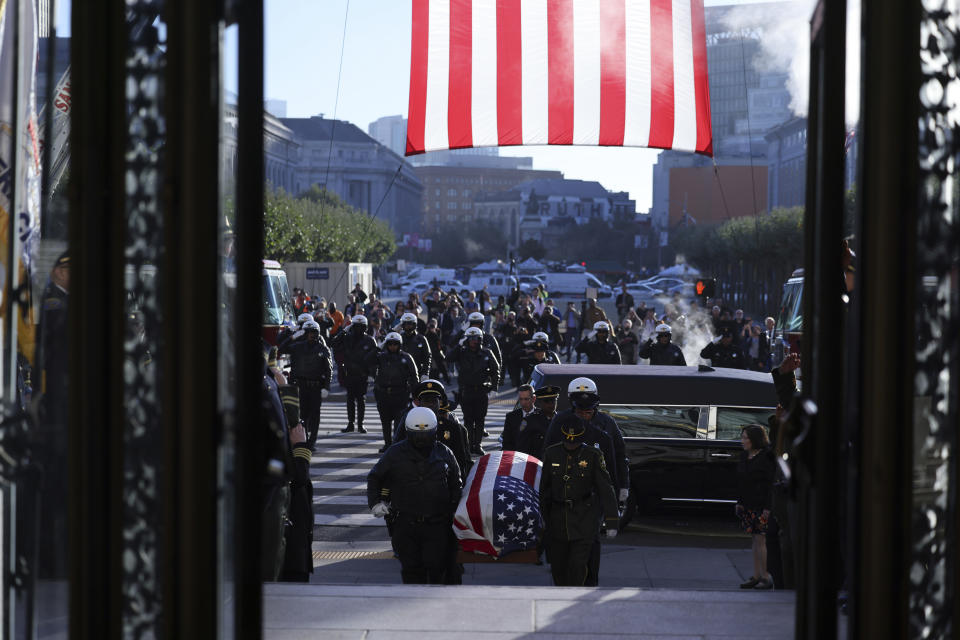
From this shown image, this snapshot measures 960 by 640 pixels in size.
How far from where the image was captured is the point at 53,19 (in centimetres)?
412

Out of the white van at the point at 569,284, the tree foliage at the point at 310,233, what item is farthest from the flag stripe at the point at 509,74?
the white van at the point at 569,284

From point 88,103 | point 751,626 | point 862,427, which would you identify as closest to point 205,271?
point 88,103

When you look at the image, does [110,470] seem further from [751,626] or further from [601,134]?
[601,134]

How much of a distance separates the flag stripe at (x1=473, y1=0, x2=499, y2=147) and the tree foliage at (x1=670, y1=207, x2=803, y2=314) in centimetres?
3628

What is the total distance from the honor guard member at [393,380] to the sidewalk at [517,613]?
9.17 m

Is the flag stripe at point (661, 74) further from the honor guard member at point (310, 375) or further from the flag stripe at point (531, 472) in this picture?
the honor guard member at point (310, 375)

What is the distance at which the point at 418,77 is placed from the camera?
10.8 m

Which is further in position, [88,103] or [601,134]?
[601,134]

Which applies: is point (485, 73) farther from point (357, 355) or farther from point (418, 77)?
point (357, 355)

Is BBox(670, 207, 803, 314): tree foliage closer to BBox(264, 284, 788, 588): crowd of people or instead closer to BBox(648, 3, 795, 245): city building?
BBox(648, 3, 795, 245): city building

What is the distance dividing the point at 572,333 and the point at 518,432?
19.2 meters

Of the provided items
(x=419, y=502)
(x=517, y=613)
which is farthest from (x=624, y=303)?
(x=517, y=613)

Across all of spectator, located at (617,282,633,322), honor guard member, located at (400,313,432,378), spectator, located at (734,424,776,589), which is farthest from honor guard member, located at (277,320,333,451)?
spectator, located at (617,282,633,322)

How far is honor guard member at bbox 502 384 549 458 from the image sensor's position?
429 inches
